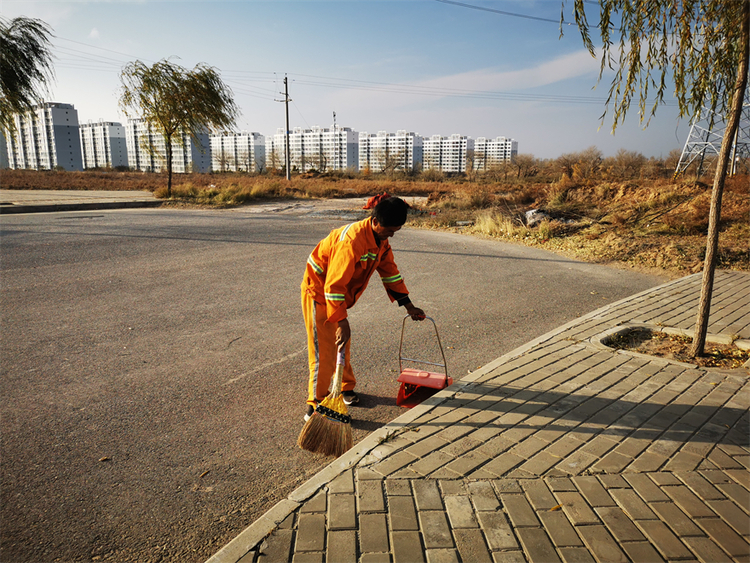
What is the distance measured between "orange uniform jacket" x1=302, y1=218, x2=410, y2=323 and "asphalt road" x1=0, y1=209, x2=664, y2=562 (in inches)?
40.4

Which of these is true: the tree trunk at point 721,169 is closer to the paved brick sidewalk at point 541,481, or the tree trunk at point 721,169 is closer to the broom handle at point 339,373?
the paved brick sidewalk at point 541,481

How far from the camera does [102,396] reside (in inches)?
156

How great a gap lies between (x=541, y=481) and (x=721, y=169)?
12.3ft

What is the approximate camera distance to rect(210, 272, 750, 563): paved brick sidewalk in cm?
227

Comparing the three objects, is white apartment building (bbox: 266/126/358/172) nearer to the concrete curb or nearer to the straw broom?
the concrete curb

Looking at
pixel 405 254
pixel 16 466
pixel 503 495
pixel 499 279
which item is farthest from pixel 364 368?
pixel 405 254

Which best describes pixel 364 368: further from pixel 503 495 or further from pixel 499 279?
pixel 499 279

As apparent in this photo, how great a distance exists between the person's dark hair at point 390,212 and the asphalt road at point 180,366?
158 centimetres

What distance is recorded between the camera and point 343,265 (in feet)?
10.4

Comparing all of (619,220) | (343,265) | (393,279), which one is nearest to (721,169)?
(393,279)

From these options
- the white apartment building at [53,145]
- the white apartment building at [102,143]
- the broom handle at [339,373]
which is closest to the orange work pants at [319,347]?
the broom handle at [339,373]

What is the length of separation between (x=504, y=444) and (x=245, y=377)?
7.96 feet

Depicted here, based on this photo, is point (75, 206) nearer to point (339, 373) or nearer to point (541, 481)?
point (339, 373)

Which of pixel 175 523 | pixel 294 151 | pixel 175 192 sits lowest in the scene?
pixel 175 523
